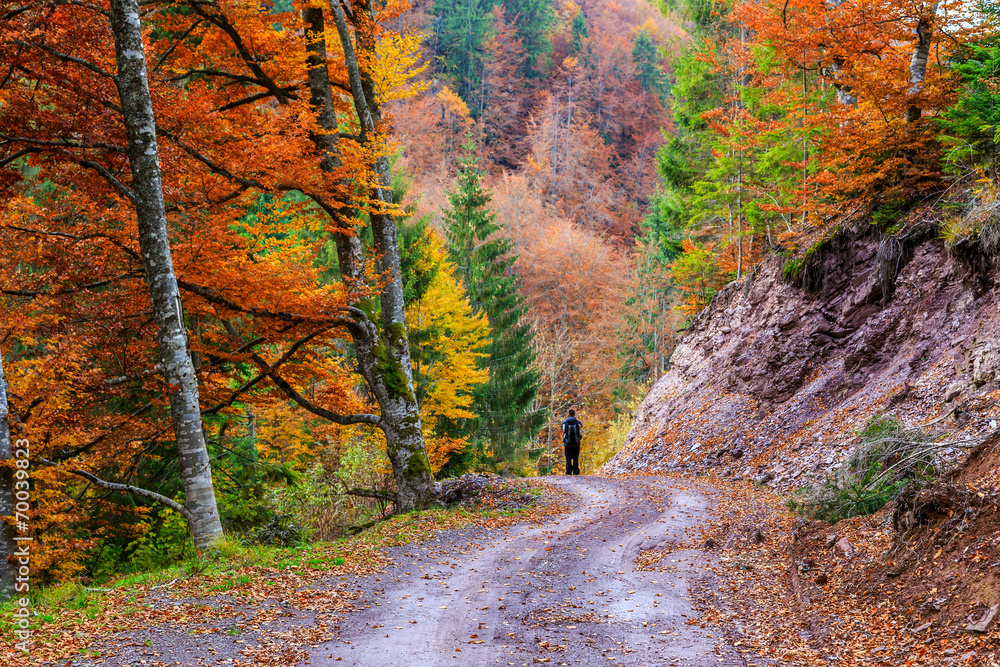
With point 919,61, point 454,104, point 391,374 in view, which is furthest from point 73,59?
point 454,104

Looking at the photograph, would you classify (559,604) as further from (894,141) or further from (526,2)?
(526,2)

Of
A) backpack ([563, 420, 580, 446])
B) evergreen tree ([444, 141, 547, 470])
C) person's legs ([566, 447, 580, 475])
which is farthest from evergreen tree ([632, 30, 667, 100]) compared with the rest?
backpack ([563, 420, 580, 446])

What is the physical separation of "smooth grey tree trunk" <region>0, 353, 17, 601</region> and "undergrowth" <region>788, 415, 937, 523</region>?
974cm

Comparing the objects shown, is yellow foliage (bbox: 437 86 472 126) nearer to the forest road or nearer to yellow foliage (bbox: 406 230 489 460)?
yellow foliage (bbox: 406 230 489 460)

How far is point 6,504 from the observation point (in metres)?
7.55

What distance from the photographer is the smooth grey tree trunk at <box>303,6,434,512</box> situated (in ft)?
36.8

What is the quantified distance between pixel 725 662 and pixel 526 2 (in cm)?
6705

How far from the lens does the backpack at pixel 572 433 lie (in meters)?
17.6

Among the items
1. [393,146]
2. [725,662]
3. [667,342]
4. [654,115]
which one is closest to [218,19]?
[393,146]

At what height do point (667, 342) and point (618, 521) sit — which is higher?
point (667, 342)

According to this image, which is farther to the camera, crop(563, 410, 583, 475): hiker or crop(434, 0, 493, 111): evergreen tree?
crop(434, 0, 493, 111): evergreen tree

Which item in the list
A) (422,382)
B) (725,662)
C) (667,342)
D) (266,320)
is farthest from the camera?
(667,342)

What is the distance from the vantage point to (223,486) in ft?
39.8

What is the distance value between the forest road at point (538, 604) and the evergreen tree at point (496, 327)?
48.4 feet
